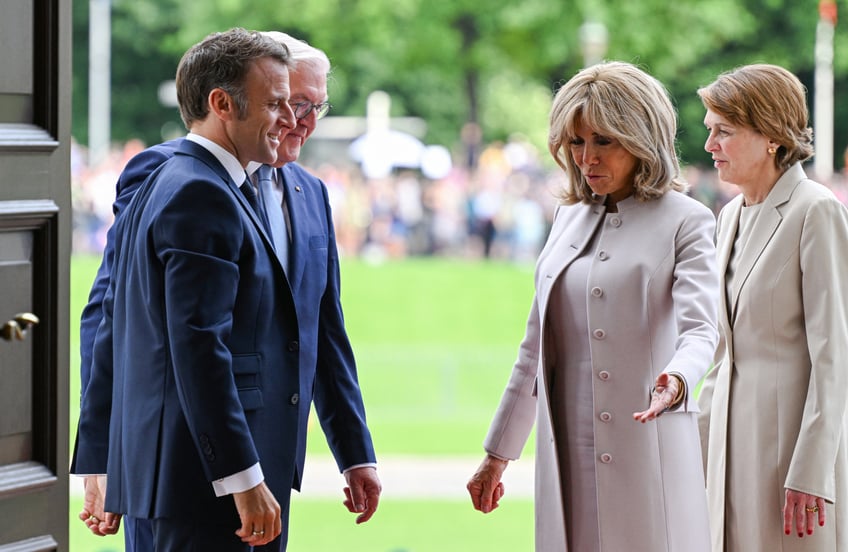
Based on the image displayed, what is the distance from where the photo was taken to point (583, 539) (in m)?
3.12

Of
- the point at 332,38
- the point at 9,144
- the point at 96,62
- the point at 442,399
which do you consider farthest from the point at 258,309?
the point at 96,62

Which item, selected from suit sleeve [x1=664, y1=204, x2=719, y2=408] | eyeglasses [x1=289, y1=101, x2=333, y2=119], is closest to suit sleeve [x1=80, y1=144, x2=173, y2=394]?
eyeglasses [x1=289, y1=101, x2=333, y2=119]

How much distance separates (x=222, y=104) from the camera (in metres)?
2.75

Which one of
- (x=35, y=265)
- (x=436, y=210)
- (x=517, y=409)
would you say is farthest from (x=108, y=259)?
(x=436, y=210)

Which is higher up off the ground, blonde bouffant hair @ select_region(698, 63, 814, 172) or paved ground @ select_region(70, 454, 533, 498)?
blonde bouffant hair @ select_region(698, 63, 814, 172)

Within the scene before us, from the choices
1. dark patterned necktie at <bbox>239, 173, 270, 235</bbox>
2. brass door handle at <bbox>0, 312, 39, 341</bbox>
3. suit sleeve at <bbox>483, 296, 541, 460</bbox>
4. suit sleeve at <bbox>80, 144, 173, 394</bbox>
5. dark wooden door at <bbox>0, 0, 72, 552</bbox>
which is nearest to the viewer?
brass door handle at <bbox>0, 312, 39, 341</bbox>

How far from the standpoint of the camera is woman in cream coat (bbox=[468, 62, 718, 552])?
119 inches

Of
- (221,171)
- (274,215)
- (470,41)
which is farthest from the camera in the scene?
(470,41)

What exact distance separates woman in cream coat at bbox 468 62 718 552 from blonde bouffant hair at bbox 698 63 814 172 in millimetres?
276

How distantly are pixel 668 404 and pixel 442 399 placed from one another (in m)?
9.60

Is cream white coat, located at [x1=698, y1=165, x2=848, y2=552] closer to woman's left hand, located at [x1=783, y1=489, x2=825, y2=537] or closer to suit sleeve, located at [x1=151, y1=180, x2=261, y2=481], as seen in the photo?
→ woman's left hand, located at [x1=783, y1=489, x2=825, y2=537]

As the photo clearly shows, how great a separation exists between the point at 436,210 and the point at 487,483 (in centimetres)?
1921

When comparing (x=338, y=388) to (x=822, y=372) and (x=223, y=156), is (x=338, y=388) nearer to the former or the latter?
(x=223, y=156)

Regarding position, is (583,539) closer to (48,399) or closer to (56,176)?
(48,399)
